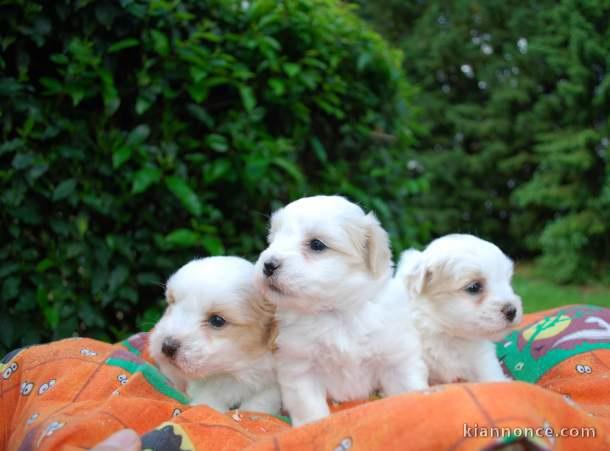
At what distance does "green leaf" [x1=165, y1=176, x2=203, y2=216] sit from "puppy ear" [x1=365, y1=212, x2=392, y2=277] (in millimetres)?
1432

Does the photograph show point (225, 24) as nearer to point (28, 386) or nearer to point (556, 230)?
point (28, 386)

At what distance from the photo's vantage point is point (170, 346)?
7.97ft

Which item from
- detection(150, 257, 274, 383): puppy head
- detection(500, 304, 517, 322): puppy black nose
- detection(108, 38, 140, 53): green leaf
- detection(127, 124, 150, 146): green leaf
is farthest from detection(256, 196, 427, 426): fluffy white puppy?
detection(108, 38, 140, 53): green leaf

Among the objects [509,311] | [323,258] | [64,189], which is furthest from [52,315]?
[509,311]

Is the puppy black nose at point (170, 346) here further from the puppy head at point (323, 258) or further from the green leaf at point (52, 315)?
the green leaf at point (52, 315)

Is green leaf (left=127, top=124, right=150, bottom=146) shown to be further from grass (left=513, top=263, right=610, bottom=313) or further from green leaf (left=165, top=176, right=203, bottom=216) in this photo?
grass (left=513, top=263, right=610, bottom=313)

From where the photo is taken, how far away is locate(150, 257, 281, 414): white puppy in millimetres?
2457

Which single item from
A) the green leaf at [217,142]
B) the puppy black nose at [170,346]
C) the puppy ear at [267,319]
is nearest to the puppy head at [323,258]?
the puppy ear at [267,319]

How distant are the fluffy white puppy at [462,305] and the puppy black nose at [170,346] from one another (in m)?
1.07

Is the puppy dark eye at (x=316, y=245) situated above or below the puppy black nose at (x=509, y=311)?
above

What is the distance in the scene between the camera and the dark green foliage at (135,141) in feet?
11.7

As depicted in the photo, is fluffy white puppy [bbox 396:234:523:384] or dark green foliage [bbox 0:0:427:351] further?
dark green foliage [bbox 0:0:427:351]

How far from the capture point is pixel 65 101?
3.73 m

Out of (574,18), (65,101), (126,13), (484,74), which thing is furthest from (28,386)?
(484,74)
